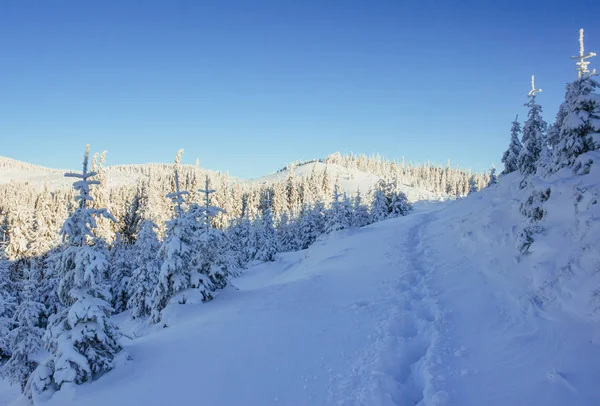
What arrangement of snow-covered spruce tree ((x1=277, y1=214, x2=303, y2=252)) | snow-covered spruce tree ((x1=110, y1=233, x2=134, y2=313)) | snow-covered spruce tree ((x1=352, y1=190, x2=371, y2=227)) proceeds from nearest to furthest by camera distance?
snow-covered spruce tree ((x1=110, y1=233, x2=134, y2=313)) → snow-covered spruce tree ((x1=352, y1=190, x2=371, y2=227)) → snow-covered spruce tree ((x1=277, y1=214, x2=303, y2=252))

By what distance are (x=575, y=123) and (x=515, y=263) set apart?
16.8 ft

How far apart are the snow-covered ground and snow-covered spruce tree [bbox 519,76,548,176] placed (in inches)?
653

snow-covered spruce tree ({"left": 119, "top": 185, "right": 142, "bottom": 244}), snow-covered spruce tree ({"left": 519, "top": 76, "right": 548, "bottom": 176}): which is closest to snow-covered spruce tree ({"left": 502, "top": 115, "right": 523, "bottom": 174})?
snow-covered spruce tree ({"left": 519, "top": 76, "right": 548, "bottom": 176})

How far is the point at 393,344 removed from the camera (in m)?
9.38

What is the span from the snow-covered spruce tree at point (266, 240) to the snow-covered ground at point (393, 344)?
2971 centimetres

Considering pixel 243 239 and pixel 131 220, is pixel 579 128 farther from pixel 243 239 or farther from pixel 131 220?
pixel 131 220

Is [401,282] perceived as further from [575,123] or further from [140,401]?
[140,401]

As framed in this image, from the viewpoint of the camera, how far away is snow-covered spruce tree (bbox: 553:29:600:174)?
11.5m

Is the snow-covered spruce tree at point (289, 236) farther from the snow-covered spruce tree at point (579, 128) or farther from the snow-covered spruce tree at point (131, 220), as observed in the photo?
the snow-covered spruce tree at point (579, 128)

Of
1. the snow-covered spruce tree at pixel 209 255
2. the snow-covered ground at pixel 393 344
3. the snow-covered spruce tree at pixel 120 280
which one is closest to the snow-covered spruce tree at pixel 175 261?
the snow-covered spruce tree at pixel 209 255

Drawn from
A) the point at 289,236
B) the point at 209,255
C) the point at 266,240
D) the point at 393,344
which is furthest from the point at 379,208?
the point at 393,344

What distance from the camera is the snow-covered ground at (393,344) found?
7.28 metres

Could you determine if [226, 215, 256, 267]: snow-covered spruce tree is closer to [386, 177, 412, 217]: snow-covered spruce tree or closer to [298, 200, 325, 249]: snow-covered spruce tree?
[298, 200, 325, 249]: snow-covered spruce tree

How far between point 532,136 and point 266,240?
31615 mm
